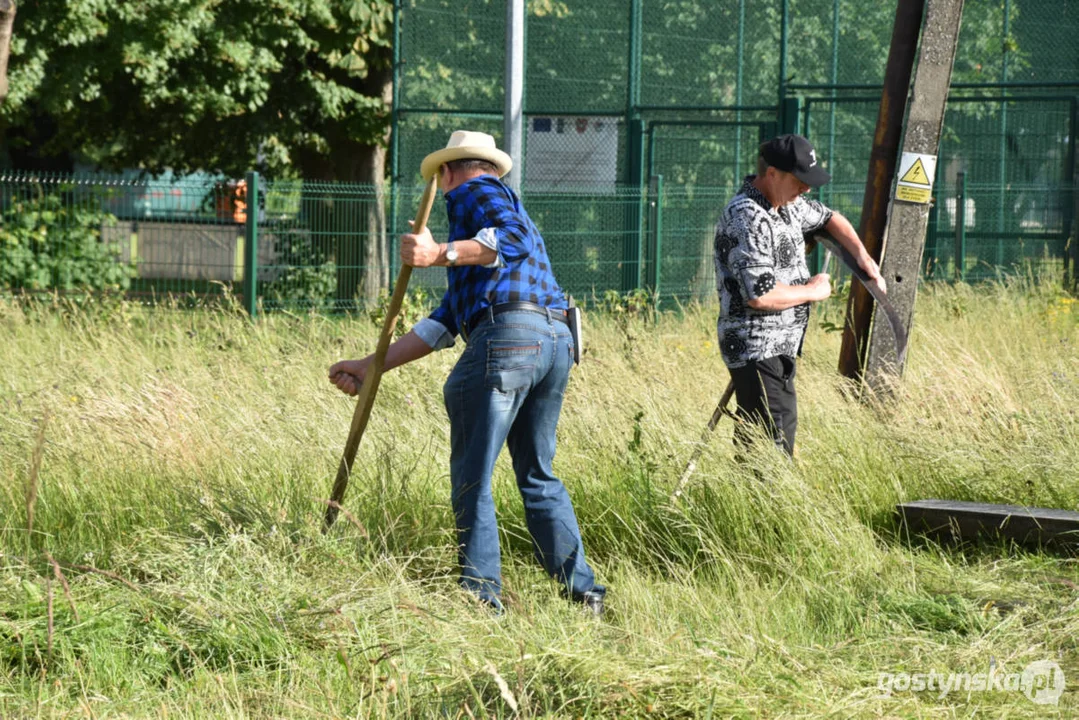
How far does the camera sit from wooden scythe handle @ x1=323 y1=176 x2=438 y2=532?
425cm

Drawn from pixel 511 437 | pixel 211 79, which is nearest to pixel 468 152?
pixel 511 437

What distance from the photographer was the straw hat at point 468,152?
170 inches

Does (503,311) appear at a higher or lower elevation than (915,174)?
lower

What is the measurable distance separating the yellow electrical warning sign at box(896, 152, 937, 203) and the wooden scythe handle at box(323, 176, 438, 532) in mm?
3092

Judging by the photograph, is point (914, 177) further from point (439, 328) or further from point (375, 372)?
point (375, 372)

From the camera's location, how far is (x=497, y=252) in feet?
13.8

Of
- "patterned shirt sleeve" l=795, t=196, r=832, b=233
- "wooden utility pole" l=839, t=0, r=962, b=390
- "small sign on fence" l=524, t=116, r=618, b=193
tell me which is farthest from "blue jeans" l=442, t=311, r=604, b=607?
"small sign on fence" l=524, t=116, r=618, b=193

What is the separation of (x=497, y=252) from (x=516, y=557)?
4.37 feet

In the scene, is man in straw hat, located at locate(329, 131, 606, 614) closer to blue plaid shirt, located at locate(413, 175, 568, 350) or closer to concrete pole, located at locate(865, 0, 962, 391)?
blue plaid shirt, located at locate(413, 175, 568, 350)

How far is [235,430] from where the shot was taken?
19.6ft

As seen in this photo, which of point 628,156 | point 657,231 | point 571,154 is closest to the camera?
point 657,231

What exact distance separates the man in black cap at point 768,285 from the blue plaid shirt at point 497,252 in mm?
1092

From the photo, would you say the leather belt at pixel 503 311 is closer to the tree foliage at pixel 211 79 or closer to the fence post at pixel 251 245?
the fence post at pixel 251 245

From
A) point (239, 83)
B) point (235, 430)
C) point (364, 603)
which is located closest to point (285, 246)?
point (239, 83)
